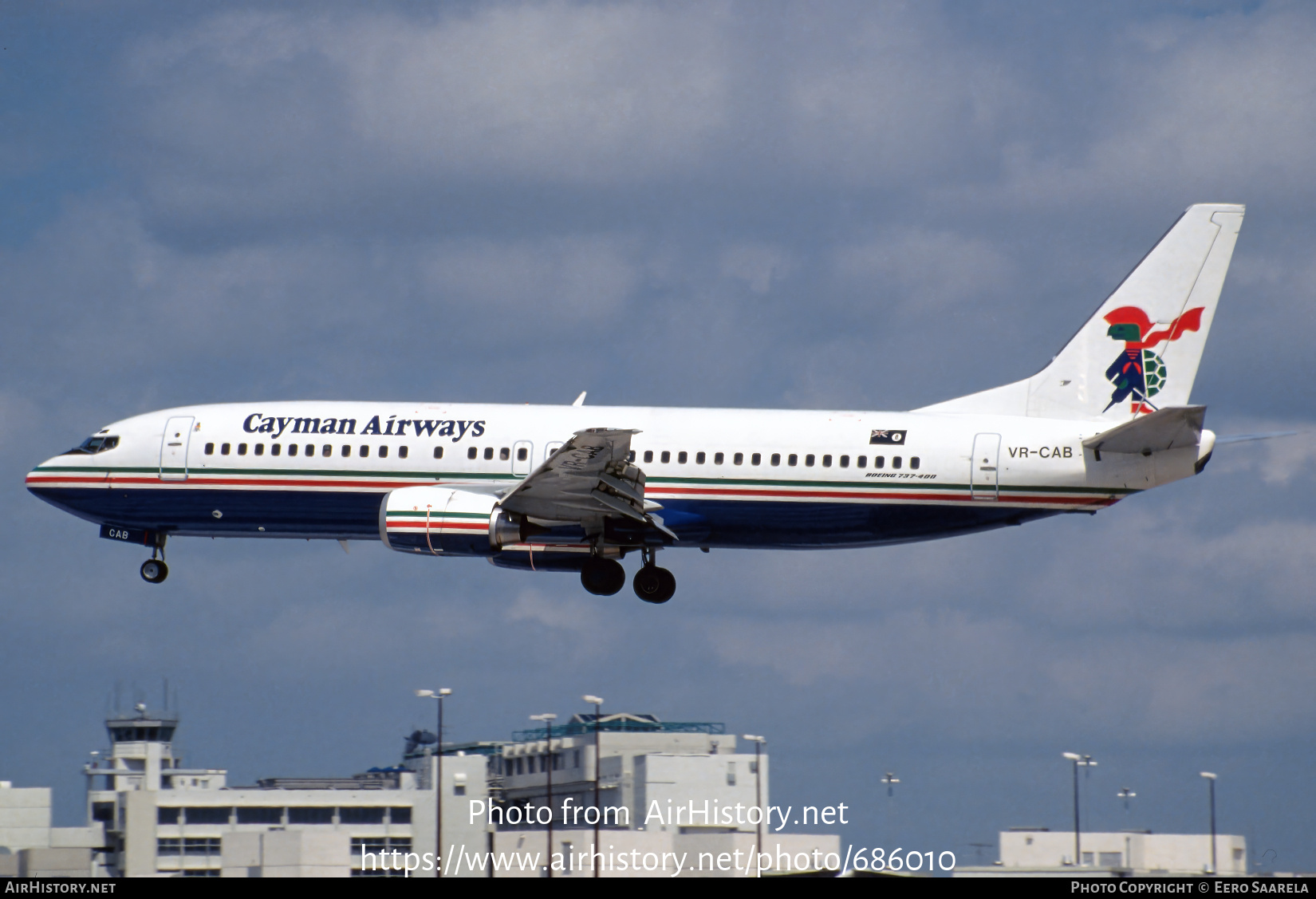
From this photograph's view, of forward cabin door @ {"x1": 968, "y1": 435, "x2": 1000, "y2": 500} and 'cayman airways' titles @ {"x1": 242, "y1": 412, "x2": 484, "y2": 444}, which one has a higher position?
'cayman airways' titles @ {"x1": 242, "y1": 412, "x2": 484, "y2": 444}

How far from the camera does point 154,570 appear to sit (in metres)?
49.9

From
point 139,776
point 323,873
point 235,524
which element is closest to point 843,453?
A: point 235,524

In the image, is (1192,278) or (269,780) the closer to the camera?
(1192,278)

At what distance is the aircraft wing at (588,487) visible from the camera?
42.1 m

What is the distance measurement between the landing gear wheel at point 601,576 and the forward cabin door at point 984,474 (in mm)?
9698

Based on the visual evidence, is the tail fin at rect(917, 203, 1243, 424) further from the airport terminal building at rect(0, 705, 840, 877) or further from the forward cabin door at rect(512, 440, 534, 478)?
the airport terminal building at rect(0, 705, 840, 877)

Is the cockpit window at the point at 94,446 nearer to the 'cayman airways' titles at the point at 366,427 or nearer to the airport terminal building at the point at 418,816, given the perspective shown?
the 'cayman airways' titles at the point at 366,427

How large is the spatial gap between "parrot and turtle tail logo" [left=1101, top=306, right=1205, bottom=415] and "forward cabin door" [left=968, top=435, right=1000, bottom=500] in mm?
4027

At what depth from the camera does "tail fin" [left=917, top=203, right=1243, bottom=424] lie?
4703cm

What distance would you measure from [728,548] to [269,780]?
168ft

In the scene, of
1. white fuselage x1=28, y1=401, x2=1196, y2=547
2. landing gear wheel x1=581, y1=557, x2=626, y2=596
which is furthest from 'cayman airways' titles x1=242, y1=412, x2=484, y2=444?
landing gear wheel x1=581, y1=557, x2=626, y2=596

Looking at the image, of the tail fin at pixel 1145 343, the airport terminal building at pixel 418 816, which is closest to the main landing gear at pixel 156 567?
the airport terminal building at pixel 418 816
